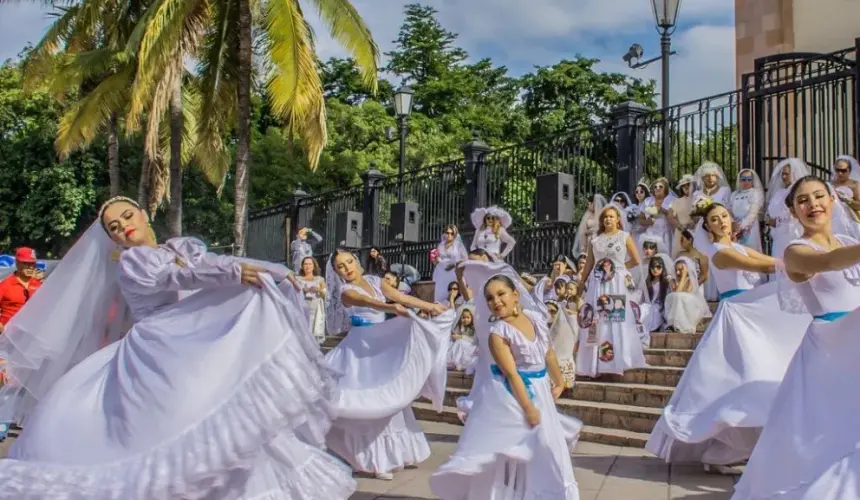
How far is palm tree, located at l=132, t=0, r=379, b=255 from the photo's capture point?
1716 centimetres

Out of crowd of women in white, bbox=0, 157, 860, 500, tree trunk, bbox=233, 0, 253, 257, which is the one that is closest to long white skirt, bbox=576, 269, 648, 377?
crowd of women in white, bbox=0, 157, 860, 500

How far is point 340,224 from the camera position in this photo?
2078 centimetres

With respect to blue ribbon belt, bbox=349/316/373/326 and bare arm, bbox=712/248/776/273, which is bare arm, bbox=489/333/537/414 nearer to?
bare arm, bbox=712/248/776/273

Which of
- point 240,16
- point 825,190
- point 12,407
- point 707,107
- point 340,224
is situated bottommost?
point 12,407

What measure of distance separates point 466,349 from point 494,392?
23.0 feet

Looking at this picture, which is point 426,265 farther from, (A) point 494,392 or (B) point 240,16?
(A) point 494,392

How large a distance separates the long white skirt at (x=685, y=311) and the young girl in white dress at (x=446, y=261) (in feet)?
14.8

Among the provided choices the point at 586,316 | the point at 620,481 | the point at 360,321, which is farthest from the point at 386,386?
the point at 586,316

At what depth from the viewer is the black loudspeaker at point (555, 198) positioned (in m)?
15.4

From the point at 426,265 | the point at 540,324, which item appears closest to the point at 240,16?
the point at 426,265

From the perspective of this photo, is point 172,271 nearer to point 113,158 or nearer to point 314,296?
point 314,296

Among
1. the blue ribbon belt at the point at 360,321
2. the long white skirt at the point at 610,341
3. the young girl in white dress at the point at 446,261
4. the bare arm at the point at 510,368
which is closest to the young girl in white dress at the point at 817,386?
the bare arm at the point at 510,368

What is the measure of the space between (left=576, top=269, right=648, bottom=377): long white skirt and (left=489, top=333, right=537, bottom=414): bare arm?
495 cm

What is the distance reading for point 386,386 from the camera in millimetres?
6953
